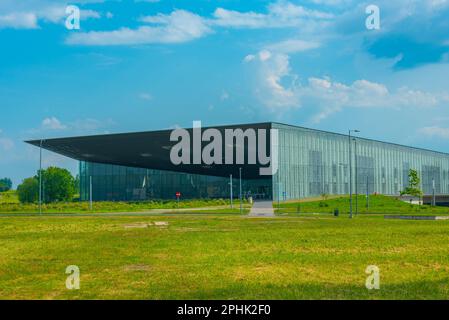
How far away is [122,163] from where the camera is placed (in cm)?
12144

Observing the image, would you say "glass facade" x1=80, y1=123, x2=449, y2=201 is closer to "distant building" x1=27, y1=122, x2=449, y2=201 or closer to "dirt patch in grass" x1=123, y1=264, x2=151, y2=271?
"distant building" x1=27, y1=122, x2=449, y2=201

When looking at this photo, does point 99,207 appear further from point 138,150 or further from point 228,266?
point 228,266

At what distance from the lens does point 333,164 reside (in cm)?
10781

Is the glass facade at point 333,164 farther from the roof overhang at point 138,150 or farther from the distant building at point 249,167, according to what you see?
the roof overhang at point 138,150

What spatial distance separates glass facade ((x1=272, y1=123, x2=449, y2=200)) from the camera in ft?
318

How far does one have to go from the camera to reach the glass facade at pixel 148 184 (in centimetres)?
12000

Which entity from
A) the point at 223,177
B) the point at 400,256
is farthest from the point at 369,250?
the point at 223,177

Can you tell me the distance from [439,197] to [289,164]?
41.4 meters

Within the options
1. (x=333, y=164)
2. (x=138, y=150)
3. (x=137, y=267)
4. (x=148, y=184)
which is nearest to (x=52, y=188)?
(x=148, y=184)

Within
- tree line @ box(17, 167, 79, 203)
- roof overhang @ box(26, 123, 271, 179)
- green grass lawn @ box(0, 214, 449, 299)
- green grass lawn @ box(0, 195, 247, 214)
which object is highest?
roof overhang @ box(26, 123, 271, 179)

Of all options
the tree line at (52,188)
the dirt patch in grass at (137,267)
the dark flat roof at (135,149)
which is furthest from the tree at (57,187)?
the dirt patch in grass at (137,267)

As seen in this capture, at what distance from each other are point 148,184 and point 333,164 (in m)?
42.0

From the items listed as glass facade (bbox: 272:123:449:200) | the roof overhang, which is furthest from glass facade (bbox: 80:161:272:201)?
glass facade (bbox: 272:123:449:200)
